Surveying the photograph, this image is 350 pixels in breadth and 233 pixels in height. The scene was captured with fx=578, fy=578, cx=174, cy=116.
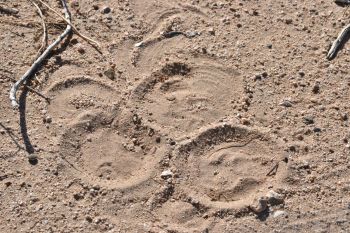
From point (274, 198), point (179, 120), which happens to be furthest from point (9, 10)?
point (274, 198)

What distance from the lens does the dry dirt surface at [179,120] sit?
3.35 m

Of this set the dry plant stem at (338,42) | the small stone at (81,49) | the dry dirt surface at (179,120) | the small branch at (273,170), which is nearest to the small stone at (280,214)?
the dry dirt surface at (179,120)

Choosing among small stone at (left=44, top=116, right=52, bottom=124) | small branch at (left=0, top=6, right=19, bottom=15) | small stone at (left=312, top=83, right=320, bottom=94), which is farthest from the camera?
small branch at (left=0, top=6, right=19, bottom=15)

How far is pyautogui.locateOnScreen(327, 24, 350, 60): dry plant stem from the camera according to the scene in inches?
155

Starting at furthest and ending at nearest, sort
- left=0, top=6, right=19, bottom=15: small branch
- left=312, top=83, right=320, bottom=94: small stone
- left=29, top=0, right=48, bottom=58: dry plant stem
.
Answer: left=0, top=6, right=19, bottom=15: small branch
left=29, top=0, right=48, bottom=58: dry plant stem
left=312, top=83, right=320, bottom=94: small stone

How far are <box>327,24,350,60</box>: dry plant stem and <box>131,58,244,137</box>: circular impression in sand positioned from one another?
25.9 inches

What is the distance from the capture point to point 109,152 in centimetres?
355

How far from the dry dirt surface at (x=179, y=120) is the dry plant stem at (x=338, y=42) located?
5 centimetres

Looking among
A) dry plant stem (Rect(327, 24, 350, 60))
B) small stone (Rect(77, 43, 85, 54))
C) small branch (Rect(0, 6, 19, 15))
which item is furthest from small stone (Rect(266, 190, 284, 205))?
small branch (Rect(0, 6, 19, 15))

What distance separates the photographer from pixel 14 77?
381 centimetres

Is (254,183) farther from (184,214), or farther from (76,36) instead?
(76,36)

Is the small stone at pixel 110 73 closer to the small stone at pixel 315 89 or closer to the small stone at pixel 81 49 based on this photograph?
the small stone at pixel 81 49

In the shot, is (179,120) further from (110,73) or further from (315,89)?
(315,89)

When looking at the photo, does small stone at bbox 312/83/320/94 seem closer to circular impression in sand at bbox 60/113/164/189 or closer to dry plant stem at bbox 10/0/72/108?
circular impression in sand at bbox 60/113/164/189
